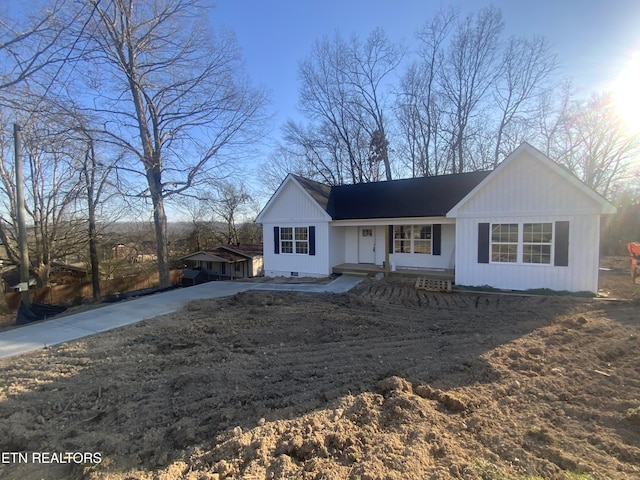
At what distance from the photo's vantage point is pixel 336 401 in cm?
362

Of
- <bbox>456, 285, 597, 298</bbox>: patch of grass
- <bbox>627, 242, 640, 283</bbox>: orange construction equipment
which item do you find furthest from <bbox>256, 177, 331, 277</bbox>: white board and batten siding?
<bbox>627, 242, 640, 283</bbox>: orange construction equipment

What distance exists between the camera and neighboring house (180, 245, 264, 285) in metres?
23.8

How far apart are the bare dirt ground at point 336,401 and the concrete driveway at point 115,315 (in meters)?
0.75

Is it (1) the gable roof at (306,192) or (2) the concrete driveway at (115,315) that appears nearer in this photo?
(2) the concrete driveway at (115,315)

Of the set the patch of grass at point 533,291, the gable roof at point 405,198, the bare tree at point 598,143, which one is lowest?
the patch of grass at point 533,291

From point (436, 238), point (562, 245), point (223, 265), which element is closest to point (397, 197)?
point (436, 238)

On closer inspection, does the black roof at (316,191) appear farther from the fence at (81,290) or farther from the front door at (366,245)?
the fence at (81,290)

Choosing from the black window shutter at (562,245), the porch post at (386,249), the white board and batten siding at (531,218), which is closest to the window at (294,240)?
the porch post at (386,249)

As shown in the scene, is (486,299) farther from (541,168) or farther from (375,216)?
(375,216)

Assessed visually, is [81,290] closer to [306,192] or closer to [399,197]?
[306,192]

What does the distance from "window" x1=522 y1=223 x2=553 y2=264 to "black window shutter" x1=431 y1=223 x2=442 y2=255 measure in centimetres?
340

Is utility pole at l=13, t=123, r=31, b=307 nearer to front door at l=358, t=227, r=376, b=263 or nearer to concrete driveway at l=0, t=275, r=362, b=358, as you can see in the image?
concrete driveway at l=0, t=275, r=362, b=358

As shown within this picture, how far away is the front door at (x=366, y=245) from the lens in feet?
48.9

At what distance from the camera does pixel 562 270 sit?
9.79 m
